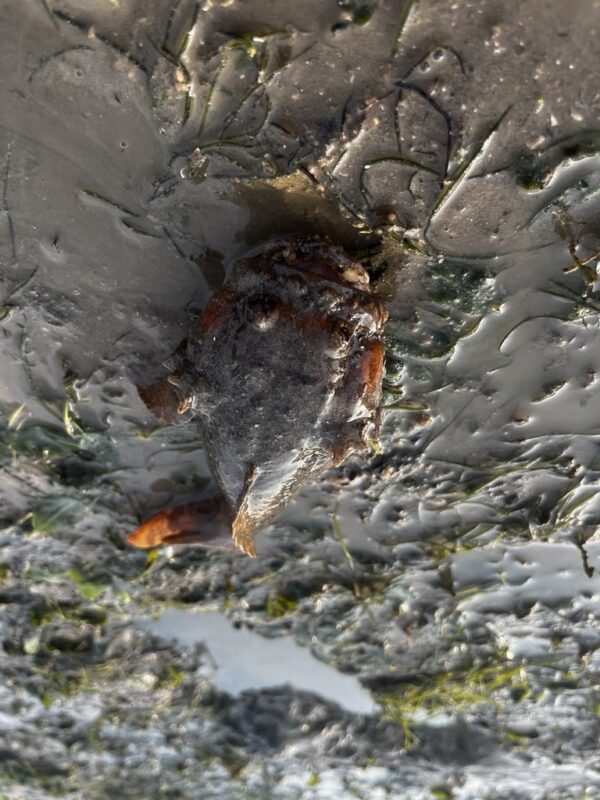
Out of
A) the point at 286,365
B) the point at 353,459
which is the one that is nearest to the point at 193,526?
the point at 353,459

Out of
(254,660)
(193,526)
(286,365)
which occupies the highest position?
(286,365)

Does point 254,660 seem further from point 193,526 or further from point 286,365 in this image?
point 286,365

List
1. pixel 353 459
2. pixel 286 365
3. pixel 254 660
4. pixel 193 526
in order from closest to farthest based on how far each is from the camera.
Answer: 1. pixel 286 365
2. pixel 353 459
3. pixel 193 526
4. pixel 254 660

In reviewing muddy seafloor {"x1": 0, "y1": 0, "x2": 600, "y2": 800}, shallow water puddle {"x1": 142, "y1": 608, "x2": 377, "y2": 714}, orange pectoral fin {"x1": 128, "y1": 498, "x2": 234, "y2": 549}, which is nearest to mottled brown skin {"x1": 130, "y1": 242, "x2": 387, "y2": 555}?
muddy seafloor {"x1": 0, "y1": 0, "x2": 600, "y2": 800}

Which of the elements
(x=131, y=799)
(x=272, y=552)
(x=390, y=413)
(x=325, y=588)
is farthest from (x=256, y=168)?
(x=131, y=799)

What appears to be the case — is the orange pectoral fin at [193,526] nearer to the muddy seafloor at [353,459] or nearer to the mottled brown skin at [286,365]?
the muddy seafloor at [353,459]

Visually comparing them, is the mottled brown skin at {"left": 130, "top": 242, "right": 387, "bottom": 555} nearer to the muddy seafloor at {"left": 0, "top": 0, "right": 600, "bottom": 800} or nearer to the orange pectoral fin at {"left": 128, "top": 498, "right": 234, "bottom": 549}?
the muddy seafloor at {"left": 0, "top": 0, "right": 600, "bottom": 800}
